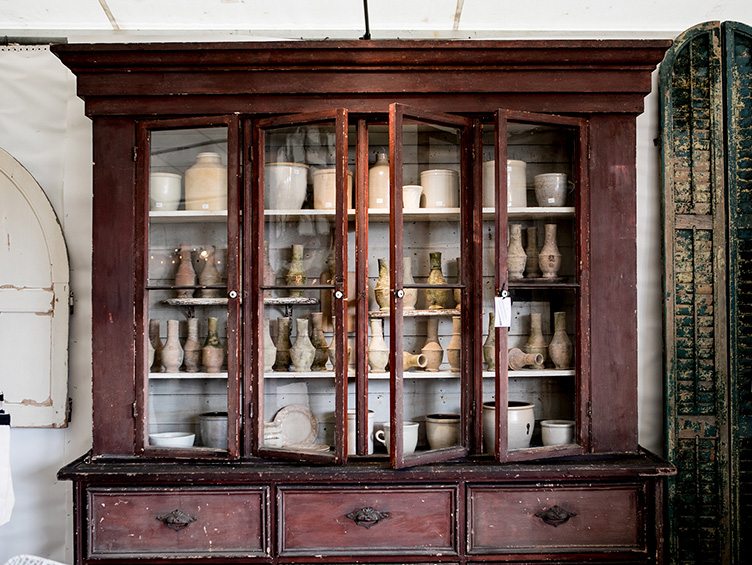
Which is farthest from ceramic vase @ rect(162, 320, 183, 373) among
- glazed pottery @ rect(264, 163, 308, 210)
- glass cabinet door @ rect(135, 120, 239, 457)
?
glazed pottery @ rect(264, 163, 308, 210)

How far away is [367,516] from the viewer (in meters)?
2.48

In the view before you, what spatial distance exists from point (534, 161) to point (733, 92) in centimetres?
107

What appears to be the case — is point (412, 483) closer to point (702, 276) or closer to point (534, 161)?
point (534, 161)

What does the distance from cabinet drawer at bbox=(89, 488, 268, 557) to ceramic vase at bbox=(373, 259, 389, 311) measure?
782 millimetres

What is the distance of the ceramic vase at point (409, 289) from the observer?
258cm

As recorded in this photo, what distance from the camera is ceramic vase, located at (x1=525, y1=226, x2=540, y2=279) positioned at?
2623mm

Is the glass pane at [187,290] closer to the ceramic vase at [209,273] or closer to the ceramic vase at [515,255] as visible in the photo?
the ceramic vase at [209,273]

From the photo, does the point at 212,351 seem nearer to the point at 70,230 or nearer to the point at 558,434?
the point at 70,230

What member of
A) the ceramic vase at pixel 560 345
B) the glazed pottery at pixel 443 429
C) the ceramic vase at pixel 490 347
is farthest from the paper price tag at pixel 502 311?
the glazed pottery at pixel 443 429

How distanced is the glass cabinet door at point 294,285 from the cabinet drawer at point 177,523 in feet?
0.72

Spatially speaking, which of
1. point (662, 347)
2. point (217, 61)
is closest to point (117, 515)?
point (217, 61)

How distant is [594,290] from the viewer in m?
2.64

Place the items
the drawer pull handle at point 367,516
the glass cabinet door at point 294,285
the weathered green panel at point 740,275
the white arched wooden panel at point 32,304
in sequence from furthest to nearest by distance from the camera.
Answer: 1. the white arched wooden panel at point 32,304
2. the weathered green panel at point 740,275
3. the glass cabinet door at point 294,285
4. the drawer pull handle at point 367,516

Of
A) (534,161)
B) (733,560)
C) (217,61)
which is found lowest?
(733,560)
